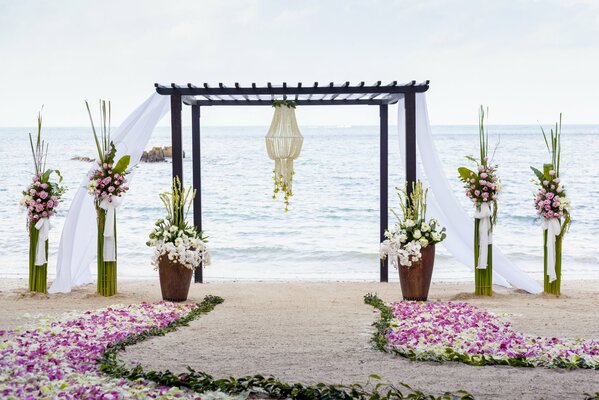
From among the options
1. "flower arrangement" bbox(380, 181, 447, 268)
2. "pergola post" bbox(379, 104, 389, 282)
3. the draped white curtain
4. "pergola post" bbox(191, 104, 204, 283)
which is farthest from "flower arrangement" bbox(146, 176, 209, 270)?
the draped white curtain

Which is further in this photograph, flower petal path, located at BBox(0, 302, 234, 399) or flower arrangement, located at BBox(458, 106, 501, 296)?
flower arrangement, located at BBox(458, 106, 501, 296)

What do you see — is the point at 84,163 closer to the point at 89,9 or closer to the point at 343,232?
the point at 89,9

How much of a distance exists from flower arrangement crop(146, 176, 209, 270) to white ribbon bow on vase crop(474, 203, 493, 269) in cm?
270

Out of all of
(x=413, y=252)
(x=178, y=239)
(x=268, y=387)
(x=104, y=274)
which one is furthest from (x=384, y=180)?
(x=268, y=387)

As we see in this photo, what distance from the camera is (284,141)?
8.20 meters

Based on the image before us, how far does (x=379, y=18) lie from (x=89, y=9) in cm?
1007

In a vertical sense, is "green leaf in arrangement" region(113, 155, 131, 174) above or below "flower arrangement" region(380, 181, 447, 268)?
above

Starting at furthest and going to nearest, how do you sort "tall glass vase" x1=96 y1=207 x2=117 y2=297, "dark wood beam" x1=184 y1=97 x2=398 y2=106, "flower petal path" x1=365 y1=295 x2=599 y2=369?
"dark wood beam" x1=184 y1=97 x2=398 y2=106, "tall glass vase" x1=96 y1=207 x2=117 y2=297, "flower petal path" x1=365 y1=295 x2=599 y2=369

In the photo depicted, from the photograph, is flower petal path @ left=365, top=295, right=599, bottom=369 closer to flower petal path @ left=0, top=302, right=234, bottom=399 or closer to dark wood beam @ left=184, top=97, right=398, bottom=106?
flower petal path @ left=0, top=302, right=234, bottom=399

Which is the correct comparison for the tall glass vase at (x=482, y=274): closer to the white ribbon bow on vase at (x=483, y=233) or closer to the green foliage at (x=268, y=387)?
the white ribbon bow on vase at (x=483, y=233)

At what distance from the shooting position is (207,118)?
139 ft

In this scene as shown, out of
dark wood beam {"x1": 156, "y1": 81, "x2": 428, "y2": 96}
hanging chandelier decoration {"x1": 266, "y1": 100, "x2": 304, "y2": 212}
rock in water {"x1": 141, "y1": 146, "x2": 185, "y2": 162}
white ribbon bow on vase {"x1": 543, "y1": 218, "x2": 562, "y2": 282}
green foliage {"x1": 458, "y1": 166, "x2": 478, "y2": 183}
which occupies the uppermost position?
rock in water {"x1": 141, "y1": 146, "x2": 185, "y2": 162}

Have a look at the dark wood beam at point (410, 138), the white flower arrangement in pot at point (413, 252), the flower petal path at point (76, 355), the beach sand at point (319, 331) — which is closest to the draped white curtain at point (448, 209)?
the dark wood beam at point (410, 138)

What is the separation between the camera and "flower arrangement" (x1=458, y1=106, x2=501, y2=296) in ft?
25.5
